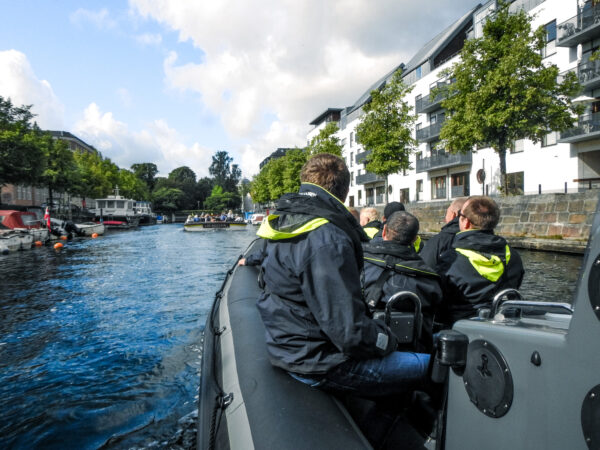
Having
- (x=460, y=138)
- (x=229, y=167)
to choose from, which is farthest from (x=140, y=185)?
(x=460, y=138)

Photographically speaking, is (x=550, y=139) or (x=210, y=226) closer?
(x=550, y=139)

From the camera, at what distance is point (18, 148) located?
84.8 feet

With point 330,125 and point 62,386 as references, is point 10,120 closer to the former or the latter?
point 330,125

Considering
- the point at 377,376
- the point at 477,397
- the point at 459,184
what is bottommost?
the point at 377,376

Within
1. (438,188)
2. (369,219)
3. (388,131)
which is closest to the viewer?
(369,219)

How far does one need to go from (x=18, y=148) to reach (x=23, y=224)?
7596 millimetres

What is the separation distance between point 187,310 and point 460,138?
16587mm

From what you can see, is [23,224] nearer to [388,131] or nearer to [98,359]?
[98,359]

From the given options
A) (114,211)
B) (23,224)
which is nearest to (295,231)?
(23,224)

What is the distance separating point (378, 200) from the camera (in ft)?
143

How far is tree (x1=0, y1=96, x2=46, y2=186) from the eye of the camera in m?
25.3

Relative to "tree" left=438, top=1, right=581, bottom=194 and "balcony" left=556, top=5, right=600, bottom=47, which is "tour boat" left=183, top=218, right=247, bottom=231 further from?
"balcony" left=556, top=5, right=600, bottom=47

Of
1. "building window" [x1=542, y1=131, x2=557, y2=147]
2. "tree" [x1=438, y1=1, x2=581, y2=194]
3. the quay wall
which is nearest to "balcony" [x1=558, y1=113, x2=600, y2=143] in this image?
"building window" [x1=542, y1=131, x2=557, y2=147]

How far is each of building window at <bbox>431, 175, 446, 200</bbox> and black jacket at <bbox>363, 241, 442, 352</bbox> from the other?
32.5 metres
